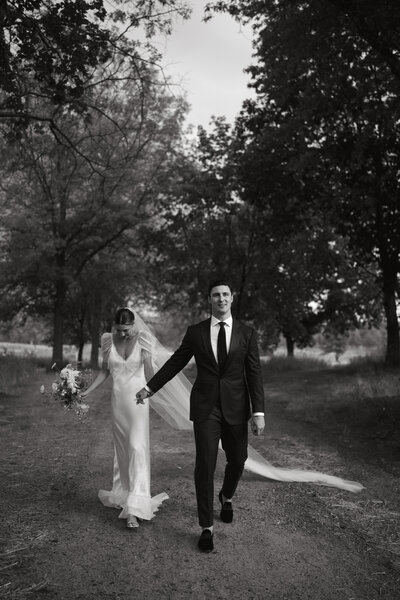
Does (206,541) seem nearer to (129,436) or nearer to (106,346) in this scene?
(129,436)

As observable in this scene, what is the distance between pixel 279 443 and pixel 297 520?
4374mm

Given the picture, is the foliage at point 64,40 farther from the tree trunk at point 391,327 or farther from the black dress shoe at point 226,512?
the tree trunk at point 391,327

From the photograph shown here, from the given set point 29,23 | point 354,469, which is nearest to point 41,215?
point 29,23

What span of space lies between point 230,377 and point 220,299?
79 centimetres

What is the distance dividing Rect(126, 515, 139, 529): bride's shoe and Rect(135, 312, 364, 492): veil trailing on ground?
1663 mm

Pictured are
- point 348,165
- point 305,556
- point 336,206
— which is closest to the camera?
point 305,556

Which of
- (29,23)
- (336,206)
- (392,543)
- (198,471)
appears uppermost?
(29,23)

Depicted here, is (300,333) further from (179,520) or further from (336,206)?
(179,520)

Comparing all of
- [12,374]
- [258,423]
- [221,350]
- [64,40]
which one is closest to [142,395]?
[221,350]

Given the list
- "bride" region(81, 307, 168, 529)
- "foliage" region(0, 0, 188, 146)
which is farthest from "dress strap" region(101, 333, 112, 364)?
"foliage" region(0, 0, 188, 146)

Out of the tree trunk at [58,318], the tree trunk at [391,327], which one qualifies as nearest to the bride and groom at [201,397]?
the tree trunk at [391,327]

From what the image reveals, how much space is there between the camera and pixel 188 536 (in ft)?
17.4

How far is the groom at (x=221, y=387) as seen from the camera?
5379mm

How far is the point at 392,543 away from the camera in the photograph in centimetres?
519
